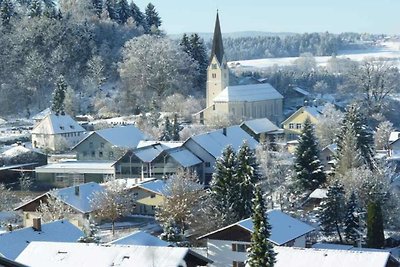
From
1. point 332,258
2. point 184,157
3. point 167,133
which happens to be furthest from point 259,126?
point 332,258

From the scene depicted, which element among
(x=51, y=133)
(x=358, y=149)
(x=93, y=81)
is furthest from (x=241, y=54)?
(x=358, y=149)

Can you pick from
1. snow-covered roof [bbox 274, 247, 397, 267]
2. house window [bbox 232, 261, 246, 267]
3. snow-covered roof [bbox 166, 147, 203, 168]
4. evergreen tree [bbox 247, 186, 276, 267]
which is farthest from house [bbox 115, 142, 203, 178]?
snow-covered roof [bbox 274, 247, 397, 267]

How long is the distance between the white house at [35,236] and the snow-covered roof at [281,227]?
4.24 m

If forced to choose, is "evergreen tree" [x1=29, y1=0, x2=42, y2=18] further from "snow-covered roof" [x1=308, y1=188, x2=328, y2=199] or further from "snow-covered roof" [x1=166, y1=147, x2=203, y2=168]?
"snow-covered roof" [x1=308, y1=188, x2=328, y2=199]

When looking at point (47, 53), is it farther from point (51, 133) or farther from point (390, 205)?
point (390, 205)

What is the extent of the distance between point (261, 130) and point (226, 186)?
21.5 meters

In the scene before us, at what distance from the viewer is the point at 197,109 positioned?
60.3 metres

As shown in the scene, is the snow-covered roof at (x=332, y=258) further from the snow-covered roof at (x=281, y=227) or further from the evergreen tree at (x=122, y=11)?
the evergreen tree at (x=122, y=11)

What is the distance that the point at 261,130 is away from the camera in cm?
5041

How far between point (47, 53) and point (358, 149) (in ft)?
133

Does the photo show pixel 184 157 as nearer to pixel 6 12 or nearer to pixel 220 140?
pixel 220 140

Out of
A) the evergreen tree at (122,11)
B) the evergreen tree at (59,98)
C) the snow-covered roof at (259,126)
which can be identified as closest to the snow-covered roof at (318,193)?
the snow-covered roof at (259,126)

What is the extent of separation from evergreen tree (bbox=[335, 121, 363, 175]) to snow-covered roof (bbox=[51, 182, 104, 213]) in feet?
34.2

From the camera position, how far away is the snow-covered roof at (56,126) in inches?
1980
